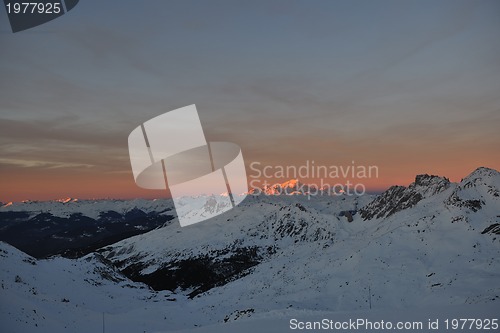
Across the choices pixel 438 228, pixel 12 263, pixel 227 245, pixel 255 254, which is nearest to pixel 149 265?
pixel 227 245

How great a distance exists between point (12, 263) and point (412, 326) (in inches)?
2502

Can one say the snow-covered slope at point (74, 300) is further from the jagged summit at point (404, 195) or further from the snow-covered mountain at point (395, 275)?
the jagged summit at point (404, 195)

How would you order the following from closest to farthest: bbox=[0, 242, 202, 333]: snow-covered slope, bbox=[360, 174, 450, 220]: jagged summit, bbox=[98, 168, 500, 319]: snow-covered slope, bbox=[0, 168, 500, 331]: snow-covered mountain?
1. bbox=[0, 242, 202, 333]: snow-covered slope
2. bbox=[0, 168, 500, 331]: snow-covered mountain
3. bbox=[98, 168, 500, 319]: snow-covered slope
4. bbox=[360, 174, 450, 220]: jagged summit

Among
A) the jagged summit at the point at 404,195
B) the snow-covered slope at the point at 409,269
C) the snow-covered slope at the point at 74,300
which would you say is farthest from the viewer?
the jagged summit at the point at 404,195

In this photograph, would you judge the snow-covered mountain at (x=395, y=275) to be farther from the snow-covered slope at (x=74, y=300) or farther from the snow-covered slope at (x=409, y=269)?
the snow-covered slope at (x=74, y=300)

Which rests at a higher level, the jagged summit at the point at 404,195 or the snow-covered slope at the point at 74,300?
the snow-covered slope at the point at 74,300

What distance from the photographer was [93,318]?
39.1m

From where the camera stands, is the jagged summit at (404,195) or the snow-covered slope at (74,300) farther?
the jagged summit at (404,195)

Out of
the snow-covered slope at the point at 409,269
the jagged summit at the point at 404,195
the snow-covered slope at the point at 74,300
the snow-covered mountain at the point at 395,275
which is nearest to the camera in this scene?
the snow-covered slope at the point at 74,300

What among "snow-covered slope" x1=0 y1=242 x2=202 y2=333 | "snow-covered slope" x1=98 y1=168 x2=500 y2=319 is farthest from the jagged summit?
"snow-covered slope" x1=0 y1=242 x2=202 y2=333

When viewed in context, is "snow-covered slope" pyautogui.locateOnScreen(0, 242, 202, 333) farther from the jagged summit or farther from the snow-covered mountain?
the jagged summit

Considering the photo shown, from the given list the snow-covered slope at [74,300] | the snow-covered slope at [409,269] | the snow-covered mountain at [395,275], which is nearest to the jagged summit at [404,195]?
the snow-covered slope at [409,269]

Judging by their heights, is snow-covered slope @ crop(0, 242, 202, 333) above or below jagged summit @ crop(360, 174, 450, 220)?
above

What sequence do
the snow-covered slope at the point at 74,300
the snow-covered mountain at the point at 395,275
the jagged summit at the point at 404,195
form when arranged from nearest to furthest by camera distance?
1. the snow-covered slope at the point at 74,300
2. the snow-covered mountain at the point at 395,275
3. the jagged summit at the point at 404,195
